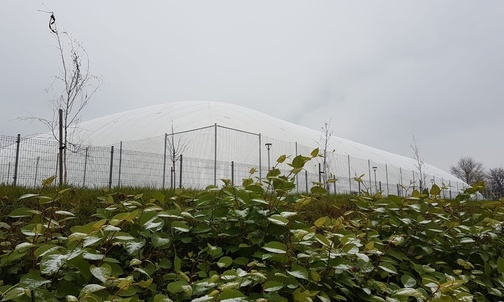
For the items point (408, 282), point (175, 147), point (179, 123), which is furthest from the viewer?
point (179, 123)

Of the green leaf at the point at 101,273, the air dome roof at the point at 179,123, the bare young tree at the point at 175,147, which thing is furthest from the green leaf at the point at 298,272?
the air dome roof at the point at 179,123

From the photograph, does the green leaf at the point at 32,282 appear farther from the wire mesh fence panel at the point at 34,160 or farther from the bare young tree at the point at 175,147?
the bare young tree at the point at 175,147

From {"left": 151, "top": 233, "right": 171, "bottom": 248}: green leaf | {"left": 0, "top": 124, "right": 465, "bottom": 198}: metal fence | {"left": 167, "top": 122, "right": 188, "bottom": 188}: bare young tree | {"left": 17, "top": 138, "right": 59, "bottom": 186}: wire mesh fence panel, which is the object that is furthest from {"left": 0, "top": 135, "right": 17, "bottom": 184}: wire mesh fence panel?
{"left": 151, "top": 233, "right": 171, "bottom": 248}: green leaf

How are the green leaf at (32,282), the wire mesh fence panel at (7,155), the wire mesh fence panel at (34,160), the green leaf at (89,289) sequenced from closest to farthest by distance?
the green leaf at (89,289), the green leaf at (32,282), the wire mesh fence panel at (7,155), the wire mesh fence panel at (34,160)

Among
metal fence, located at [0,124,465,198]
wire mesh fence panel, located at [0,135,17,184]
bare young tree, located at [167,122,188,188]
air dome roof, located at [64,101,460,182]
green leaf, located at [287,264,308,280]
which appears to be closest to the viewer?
green leaf, located at [287,264,308,280]

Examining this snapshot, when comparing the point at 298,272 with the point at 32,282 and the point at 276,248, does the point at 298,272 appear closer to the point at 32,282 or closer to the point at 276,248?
→ the point at 276,248

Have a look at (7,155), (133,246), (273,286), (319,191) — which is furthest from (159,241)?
(7,155)

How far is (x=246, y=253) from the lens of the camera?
195 cm

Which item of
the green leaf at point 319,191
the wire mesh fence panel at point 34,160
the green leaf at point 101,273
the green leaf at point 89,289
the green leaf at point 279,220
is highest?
the wire mesh fence panel at point 34,160

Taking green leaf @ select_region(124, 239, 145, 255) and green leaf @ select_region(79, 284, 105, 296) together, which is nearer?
green leaf @ select_region(79, 284, 105, 296)

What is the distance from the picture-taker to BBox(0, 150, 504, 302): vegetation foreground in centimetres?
145

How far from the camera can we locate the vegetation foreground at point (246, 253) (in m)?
1.45

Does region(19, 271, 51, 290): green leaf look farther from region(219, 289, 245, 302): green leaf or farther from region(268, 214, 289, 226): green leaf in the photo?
region(268, 214, 289, 226): green leaf

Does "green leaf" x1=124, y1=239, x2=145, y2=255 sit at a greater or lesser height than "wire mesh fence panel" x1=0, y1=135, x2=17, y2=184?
lesser
